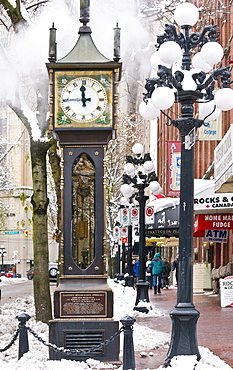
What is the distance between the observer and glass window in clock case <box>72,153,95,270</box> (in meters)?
10.6

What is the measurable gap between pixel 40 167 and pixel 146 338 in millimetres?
4662

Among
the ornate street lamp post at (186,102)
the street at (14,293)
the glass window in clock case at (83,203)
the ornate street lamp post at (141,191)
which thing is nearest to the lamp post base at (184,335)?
the ornate street lamp post at (186,102)

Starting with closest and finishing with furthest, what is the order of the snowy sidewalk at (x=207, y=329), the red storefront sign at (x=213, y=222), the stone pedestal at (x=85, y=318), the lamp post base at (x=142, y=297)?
the stone pedestal at (x=85, y=318) → the snowy sidewalk at (x=207, y=329) → the lamp post base at (x=142, y=297) → the red storefront sign at (x=213, y=222)

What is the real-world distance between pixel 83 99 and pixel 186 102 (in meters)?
1.90

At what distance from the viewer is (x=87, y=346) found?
33.4 ft

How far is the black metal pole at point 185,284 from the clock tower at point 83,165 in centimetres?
165

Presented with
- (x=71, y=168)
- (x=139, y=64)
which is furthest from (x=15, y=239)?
(x=71, y=168)

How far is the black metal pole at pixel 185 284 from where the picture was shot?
29.0ft

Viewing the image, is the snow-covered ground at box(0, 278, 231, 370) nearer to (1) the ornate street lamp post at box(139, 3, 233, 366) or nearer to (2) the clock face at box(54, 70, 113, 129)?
(1) the ornate street lamp post at box(139, 3, 233, 366)

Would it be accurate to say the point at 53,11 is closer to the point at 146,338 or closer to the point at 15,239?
the point at 146,338

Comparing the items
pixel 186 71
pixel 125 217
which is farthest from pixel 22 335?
pixel 125 217

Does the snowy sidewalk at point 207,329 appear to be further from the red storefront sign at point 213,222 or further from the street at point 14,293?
the street at point 14,293

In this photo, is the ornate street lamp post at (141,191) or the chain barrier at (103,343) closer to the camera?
the chain barrier at (103,343)

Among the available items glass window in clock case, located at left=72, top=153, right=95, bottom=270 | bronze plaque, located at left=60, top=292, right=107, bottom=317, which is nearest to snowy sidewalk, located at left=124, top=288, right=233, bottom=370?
bronze plaque, located at left=60, top=292, right=107, bottom=317
